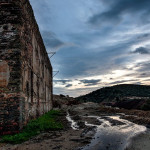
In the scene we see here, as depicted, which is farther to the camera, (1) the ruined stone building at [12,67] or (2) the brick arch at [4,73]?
(2) the brick arch at [4,73]

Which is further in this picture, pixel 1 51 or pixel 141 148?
pixel 1 51

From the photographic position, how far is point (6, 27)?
715 cm

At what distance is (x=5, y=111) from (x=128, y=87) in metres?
58.5

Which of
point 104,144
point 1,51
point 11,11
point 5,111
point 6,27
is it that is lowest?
point 104,144

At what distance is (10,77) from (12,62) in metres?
0.59

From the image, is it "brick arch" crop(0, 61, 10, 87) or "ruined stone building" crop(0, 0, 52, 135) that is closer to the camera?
"ruined stone building" crop(0, 0, 52, 135)

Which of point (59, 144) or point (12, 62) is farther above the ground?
point (12, 62)

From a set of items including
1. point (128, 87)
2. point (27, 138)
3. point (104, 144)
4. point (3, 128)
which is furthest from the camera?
point (128, 87)

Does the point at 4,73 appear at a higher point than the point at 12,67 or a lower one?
lower

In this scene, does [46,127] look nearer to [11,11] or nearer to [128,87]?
[11,11]

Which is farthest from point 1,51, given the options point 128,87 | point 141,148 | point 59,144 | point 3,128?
point 128,87

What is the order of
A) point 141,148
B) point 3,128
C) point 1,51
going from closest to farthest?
point 141,148 → point 3,128 → point 1,51

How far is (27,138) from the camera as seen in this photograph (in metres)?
5.90

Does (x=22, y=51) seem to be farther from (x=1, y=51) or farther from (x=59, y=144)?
(x=59, y=144)
